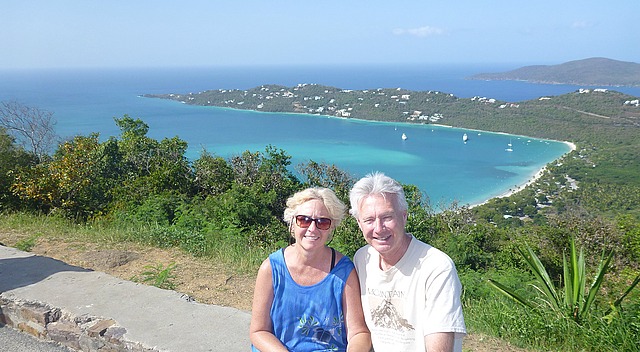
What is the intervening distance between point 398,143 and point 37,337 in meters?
59.1

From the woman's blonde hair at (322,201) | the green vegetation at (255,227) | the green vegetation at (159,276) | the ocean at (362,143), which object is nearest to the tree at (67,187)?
the green vegetation at (255,227)

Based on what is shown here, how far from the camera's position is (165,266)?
12.8 ft

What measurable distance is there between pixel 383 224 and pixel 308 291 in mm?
398

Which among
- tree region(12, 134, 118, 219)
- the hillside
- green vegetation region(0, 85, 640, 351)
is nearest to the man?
green vegetation region(0, 85, 640, 351)

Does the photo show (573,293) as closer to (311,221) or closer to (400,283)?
(400,283)

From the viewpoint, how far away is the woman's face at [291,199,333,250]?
72.3 inches

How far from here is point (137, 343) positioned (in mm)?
2424

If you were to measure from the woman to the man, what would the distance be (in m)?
0.10

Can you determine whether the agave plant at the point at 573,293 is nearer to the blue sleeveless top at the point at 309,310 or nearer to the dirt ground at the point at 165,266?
the dirt ground at the point at 165,266

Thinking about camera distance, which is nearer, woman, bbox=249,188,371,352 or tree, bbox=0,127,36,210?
woman, bbox=249,188,371,352

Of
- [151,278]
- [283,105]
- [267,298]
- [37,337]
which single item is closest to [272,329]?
[267,298]

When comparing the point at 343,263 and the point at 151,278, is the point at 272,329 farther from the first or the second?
the point at 151,278

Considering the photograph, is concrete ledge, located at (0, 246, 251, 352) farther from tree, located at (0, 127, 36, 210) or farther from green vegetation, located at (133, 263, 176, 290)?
tree, located at (0, 127, 36, 210)

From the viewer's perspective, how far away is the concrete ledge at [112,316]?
246 cm
